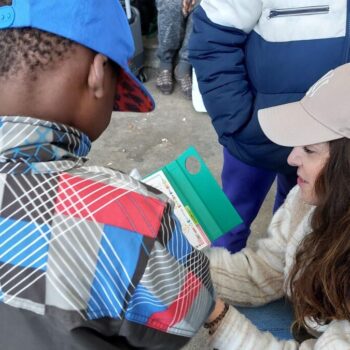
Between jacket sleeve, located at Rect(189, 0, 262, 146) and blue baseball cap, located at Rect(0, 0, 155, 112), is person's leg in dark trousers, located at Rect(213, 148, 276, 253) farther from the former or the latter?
blue baseball cap, located at Rect(0, 0, 155, 112)

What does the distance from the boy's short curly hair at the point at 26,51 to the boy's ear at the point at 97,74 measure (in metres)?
0.06

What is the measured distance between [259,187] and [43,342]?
1.29m

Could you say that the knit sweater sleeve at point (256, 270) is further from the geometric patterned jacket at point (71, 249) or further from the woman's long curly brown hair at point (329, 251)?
the geometric patterned jacket at point (71, 249)

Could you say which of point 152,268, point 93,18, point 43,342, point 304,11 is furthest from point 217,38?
point 43,342

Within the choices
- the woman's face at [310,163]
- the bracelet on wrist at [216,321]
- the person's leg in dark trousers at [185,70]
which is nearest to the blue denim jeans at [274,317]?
the bracelet on wrist at [216,321]

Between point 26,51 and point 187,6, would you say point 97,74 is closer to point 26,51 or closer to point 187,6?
point 26,51

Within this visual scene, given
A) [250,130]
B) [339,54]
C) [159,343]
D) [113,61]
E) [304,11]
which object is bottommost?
[250,130]

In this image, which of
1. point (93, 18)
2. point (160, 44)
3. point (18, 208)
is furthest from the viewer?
point (160, 44)

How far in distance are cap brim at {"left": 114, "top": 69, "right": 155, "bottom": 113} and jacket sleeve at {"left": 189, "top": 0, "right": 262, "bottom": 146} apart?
1.61 feet

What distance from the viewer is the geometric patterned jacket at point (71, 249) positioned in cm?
63

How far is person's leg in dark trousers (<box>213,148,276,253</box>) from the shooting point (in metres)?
1.78

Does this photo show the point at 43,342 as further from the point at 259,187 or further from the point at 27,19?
the point at 259,187

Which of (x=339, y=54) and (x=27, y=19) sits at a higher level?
(x=27, y=19)

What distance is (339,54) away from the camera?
1354 mm
